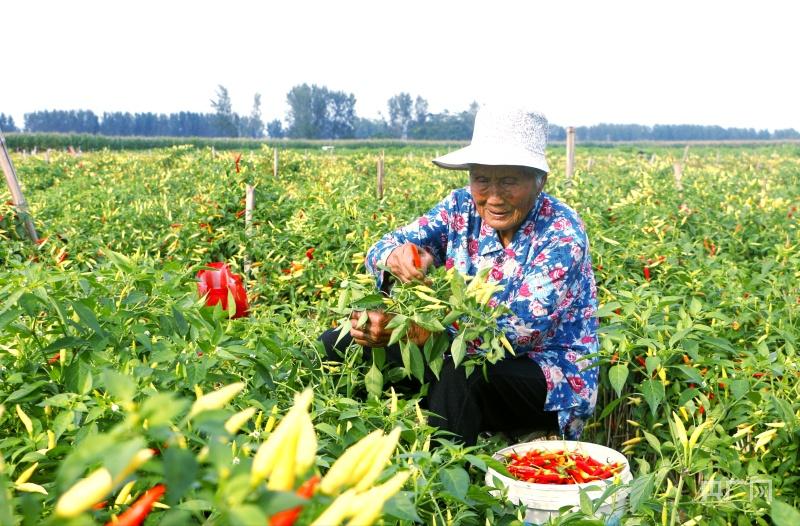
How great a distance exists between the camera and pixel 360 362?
87.4 inches

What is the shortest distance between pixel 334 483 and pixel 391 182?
956 centimetres

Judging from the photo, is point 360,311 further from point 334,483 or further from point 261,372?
point 334,483

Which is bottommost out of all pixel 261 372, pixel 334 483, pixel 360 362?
pixel 360 362

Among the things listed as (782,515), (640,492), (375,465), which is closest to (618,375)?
(640,492)

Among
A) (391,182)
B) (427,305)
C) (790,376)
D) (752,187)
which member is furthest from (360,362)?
(391,182)

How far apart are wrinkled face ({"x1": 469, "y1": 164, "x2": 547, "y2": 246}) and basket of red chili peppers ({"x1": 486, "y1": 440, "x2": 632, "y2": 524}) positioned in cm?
72

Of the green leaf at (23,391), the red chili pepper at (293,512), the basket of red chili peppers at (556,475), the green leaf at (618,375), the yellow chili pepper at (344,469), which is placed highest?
the yellow chili pepper at (344,469)

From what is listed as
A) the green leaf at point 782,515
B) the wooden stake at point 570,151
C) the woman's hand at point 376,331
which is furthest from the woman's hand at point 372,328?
the wooden stake at point 570,151

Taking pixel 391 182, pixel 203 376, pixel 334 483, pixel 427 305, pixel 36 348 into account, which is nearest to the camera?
pixel 334 483

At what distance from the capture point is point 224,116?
87688 mm

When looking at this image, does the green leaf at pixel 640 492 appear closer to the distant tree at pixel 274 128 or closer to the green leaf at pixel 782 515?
the green leaf at pixel 782 515

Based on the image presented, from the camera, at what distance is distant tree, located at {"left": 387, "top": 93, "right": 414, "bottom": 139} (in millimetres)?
101688

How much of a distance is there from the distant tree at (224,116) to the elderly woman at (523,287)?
8674 cm

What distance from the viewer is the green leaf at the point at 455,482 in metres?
1.30
